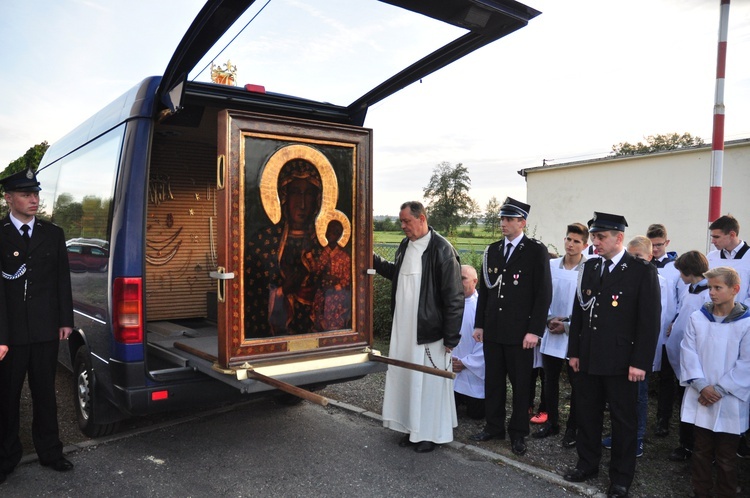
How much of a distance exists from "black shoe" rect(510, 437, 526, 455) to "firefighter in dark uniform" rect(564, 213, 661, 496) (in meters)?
0.50

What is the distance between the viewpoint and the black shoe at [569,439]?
4.49 metres

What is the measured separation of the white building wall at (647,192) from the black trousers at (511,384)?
1024 centimetres

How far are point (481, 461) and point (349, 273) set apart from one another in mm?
1698

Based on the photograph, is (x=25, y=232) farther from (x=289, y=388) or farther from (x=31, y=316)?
(x=289, y=388)

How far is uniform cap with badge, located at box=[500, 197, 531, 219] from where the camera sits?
14.9 ft

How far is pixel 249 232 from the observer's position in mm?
3777

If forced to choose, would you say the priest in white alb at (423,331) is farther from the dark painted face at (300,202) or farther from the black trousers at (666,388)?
the black trousers at (666,388)

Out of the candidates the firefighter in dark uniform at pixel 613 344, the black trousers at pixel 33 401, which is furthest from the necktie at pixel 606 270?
the black trousers at pixel 33 401

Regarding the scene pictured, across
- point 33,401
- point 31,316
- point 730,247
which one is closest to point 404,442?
point 33,401

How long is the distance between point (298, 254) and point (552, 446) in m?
2.53

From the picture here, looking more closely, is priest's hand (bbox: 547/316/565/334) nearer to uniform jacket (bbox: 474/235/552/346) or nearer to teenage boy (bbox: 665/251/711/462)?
uniform jacket (bbox: 474/235/552/346)

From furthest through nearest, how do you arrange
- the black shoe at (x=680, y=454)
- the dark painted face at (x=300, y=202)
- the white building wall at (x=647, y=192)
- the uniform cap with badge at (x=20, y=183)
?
the white building wall at (x=647, y=192)
the black shoe at (x=680, y=454)
the dark painted face at (x=300, y=202)
the uniform cap with badge at (x=20, y=183)

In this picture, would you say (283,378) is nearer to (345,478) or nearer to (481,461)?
(345,478)

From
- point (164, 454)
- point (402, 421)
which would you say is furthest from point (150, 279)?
point (402, 421)
